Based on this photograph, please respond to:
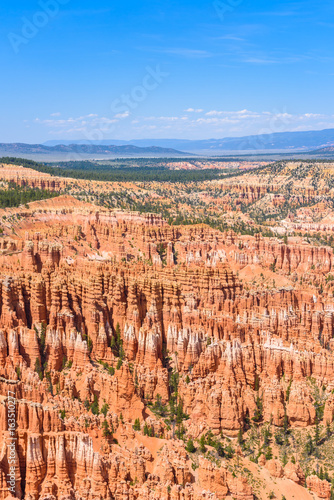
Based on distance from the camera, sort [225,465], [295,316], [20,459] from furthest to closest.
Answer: [295,316] < [225,465] < [20,459]

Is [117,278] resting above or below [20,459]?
above

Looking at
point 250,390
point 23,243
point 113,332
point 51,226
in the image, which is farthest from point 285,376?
point 51,226

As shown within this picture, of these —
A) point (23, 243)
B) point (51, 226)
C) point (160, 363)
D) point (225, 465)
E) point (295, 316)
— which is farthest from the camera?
point (51, 226)

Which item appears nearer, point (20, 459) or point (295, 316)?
point (20, 459)

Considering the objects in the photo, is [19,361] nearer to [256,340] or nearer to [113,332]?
[113,332]

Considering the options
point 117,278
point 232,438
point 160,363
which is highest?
point 117,278

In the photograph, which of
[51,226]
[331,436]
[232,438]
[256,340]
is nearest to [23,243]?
[51,226]
